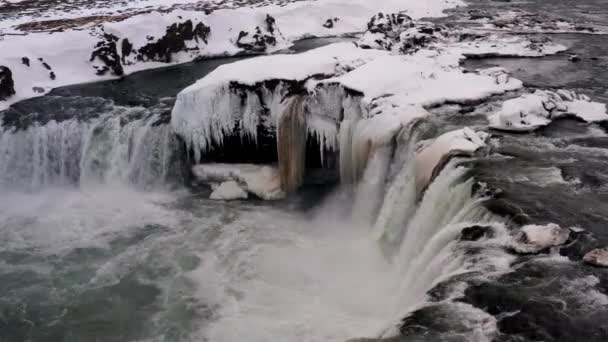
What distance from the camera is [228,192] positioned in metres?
12.2

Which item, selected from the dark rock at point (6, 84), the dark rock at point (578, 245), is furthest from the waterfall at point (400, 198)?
the dark rock at point (6, 84)

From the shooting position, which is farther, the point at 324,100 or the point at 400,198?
the point at 324,100

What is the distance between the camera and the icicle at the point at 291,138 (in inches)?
458

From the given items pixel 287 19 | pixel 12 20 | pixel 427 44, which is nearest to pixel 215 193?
pixel 427 44

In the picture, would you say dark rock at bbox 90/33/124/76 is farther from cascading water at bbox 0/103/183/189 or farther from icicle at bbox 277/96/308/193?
icicle at bbox 277/96/308/193

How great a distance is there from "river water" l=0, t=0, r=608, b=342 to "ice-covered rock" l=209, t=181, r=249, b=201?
20cm

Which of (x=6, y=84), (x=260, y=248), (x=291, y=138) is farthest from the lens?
(x=6, y=84)

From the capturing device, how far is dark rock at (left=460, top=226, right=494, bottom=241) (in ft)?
21.8

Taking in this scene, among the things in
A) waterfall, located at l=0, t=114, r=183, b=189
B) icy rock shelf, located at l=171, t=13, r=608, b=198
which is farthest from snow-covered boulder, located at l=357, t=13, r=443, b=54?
waterfall, located at l=0, t=114, r=183, b=189

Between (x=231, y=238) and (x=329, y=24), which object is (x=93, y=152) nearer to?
(x=231, y=238)

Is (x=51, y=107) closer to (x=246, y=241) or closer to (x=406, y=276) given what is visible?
(x=246, y=241)

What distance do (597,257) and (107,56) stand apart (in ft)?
53.6

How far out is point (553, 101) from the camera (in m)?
10.8

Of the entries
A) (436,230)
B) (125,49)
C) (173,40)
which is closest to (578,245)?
(436,230)
